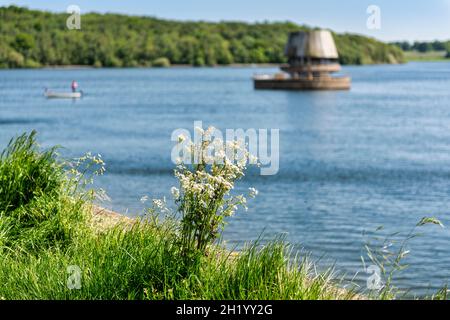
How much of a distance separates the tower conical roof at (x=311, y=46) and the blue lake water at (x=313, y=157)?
7469 mm

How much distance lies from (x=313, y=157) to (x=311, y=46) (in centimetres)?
6170

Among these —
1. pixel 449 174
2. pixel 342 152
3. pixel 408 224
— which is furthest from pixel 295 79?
pixel 408 224

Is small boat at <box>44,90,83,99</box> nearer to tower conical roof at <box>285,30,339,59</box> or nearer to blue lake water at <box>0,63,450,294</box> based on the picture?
blue lake water at <box>0,63,450,294</box>

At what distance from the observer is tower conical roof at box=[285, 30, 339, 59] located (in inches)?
3920

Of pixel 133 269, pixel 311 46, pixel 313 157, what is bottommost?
pixel 313 157

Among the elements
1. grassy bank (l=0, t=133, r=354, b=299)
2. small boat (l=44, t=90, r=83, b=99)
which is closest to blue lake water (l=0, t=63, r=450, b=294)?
small boat (l=44, t=90, r=83, b=99)

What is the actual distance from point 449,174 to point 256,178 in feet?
26.8

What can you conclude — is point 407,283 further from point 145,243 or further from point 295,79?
point 295,79

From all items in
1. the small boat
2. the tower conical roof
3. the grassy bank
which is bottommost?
the small boat

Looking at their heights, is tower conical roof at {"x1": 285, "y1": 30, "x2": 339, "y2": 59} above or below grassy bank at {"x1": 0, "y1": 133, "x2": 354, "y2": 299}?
above

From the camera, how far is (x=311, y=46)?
100 m

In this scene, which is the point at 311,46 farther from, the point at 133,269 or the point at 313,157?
the point at 133,269

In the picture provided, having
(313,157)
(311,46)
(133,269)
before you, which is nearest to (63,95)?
(311,46)

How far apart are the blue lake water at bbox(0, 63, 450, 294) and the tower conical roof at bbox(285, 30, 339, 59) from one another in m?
7.47
